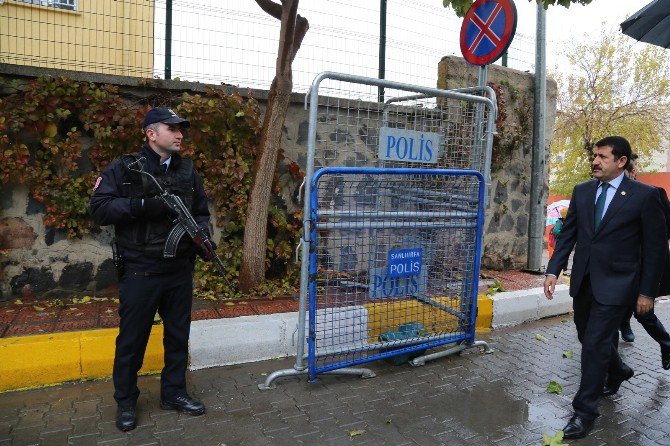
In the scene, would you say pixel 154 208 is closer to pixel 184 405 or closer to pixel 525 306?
pixel 184 405

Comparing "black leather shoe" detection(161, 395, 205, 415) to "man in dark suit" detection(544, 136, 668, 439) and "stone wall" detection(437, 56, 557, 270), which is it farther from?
"stone wall" detection(437, 56, 557, 270)

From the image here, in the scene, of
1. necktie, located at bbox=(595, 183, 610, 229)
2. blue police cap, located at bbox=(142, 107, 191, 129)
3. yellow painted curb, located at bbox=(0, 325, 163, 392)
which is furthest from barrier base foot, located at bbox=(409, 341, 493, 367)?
blue police cap, located at bbox=(142, 107, 191, 129)

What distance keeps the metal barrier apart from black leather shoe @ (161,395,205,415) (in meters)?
0.58

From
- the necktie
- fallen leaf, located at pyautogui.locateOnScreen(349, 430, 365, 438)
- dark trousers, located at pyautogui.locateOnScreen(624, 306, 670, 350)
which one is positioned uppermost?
the necktie

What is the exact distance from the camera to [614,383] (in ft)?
12.9

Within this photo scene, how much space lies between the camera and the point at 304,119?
6.19m

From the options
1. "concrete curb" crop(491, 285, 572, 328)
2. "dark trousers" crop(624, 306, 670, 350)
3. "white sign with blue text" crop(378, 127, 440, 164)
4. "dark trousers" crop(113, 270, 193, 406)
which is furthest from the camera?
"concrete curb" crop(491, 285, 572, 328)

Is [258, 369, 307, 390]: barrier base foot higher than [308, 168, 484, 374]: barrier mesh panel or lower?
lower

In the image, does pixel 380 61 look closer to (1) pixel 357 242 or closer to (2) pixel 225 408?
(1) pixel 357 242

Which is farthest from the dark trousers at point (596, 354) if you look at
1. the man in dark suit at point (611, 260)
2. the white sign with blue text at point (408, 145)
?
the white sign with blue text at point (408, 145)

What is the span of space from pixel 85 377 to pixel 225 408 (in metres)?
1.21

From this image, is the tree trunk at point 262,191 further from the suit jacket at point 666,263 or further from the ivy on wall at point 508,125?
the ivy on wall at point 508,125

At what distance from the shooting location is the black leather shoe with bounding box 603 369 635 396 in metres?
3.88

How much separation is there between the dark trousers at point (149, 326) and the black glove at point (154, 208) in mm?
403
